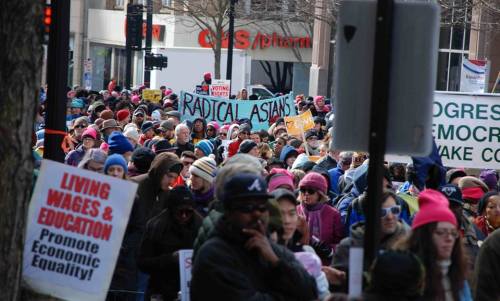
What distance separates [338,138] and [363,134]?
12cm

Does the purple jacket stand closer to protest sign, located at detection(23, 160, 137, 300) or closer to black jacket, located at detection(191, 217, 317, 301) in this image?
protest sign, located at detection(23, 160, 137, 300)

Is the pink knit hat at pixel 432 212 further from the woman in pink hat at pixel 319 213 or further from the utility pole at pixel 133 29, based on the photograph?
the utility pole at pixel 133 29

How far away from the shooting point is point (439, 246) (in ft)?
20.7

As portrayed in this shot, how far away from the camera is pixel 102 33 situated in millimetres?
68688

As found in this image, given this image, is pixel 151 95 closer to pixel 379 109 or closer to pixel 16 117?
pixel 16 117

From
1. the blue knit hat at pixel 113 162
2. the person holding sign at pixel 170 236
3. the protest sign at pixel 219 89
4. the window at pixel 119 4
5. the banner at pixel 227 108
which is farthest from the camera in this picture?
the window at pixel 119 4

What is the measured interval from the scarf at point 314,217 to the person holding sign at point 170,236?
114cm

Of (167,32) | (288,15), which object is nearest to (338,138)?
(288,15)

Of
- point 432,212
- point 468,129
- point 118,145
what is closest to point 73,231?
point 432,212

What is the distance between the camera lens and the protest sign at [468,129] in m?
12.6

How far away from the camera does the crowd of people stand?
6051mm

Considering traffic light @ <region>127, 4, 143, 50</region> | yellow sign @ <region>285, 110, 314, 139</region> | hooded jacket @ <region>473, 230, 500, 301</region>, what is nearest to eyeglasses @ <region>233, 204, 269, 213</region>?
hooded jacket @ <region>473, 230, 500, 301</region>

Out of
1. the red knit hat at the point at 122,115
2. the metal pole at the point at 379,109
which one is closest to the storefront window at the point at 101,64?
the red knit hat at the point at 122,115

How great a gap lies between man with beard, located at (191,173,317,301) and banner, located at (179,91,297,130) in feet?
61.0
